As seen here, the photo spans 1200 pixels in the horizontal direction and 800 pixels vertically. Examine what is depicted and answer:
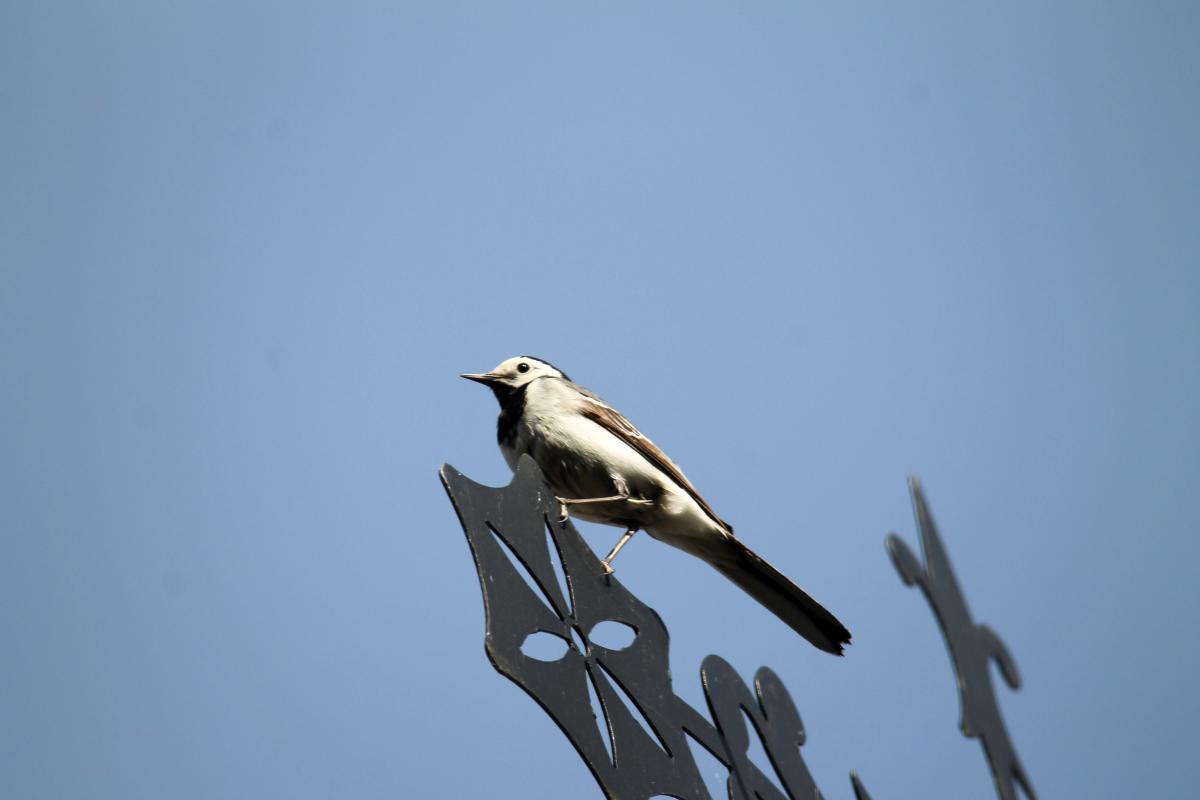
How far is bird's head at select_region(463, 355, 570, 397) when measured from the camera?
5496 mm

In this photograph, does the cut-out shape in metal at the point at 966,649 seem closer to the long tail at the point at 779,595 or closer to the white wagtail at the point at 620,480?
the long tail at the point at 779,595

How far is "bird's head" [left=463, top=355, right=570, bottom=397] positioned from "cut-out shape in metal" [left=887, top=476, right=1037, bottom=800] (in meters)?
3.02

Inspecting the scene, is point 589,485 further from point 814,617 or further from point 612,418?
point 814,617

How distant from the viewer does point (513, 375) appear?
557cm

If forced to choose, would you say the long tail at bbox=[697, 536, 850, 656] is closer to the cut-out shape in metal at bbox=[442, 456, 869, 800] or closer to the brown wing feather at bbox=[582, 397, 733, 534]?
the brown wing feather at bbox=[582, 397, 733, 534]

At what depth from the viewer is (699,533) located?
484cm

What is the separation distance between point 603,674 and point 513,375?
279 centimetres

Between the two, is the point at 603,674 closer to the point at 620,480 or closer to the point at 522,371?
the point at 620,480

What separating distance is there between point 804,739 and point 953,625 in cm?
103

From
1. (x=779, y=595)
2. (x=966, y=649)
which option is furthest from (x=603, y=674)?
(x=779, y=595)

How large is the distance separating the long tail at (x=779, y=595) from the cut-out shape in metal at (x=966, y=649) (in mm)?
1577

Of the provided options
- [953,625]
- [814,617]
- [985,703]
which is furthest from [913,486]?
[814,617]

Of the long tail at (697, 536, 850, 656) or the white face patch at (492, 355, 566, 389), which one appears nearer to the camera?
the long tail at (697, 536, 850, 656)

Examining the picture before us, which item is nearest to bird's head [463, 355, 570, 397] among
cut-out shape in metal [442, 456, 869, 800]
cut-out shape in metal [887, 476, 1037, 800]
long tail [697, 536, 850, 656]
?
long tail [697, 536, 850, 656]
